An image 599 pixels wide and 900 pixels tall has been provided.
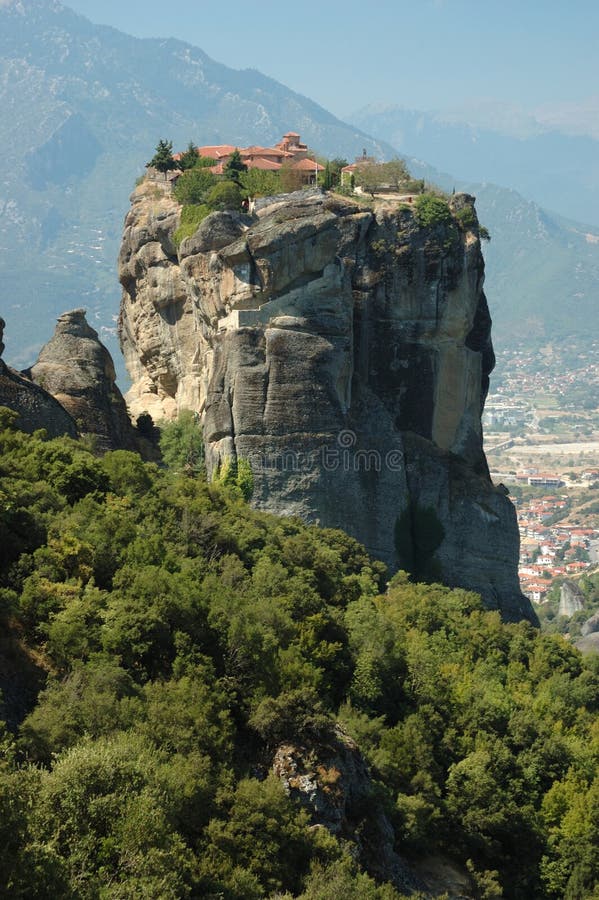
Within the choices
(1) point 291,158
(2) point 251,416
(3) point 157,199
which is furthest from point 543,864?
(1) point 291,158

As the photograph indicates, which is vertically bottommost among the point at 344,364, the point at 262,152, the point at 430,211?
the point at 344,364

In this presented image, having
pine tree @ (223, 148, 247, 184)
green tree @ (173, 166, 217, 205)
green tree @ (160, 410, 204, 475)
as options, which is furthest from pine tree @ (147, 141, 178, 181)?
green tree @ (160, 410, 204, 475)

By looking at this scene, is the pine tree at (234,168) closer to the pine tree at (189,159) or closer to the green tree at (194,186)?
the green tree at (194,186)

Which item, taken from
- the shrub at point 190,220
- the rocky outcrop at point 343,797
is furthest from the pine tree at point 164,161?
the rocky outcrop at point 343,797

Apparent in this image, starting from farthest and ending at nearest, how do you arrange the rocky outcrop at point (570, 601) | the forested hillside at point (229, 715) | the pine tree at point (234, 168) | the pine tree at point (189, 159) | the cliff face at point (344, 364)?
the rocky outcrop at point (570, 601) → the pine tree at point (189, 159) → the pine tree at point (234, 168) → the cliff face at point (344, 364) → the forested hillside at point (229, 715)

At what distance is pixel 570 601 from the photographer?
4469 inches

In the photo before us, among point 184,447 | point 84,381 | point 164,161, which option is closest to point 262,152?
point 164,161

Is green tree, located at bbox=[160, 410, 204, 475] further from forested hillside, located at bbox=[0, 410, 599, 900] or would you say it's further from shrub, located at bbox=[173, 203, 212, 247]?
forested hillside, located at bbox=[0, 410, 599, 900]

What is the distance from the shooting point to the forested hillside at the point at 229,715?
56.1 feet

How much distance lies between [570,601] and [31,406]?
82787mm

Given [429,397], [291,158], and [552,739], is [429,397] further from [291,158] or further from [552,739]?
[552,739]

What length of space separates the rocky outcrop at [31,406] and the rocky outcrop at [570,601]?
79.9 m

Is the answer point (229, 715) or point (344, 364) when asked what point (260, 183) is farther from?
point (229, 715)

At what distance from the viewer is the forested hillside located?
17109 millimetres
